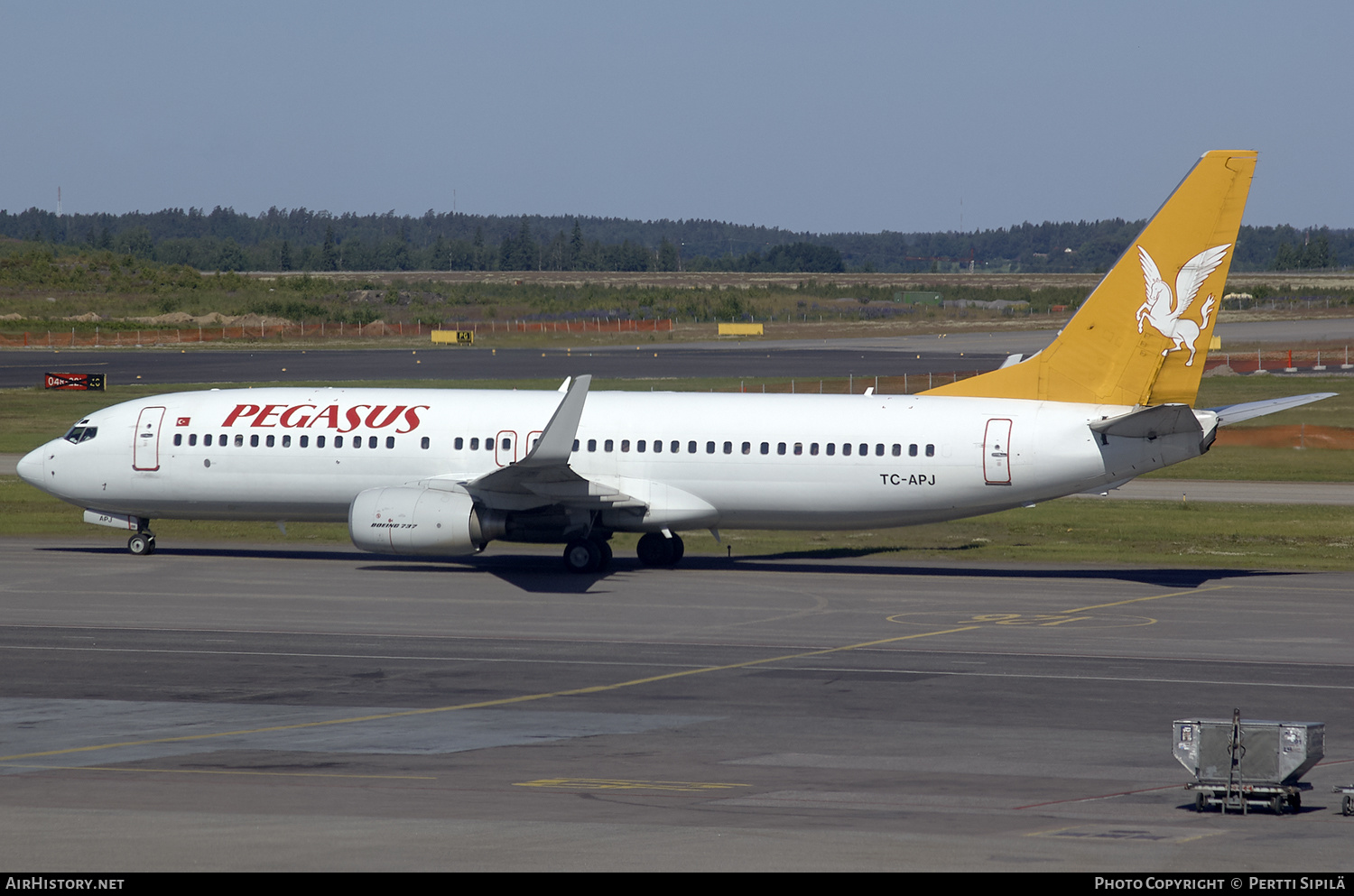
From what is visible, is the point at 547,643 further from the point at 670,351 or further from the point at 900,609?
the point at 670,351

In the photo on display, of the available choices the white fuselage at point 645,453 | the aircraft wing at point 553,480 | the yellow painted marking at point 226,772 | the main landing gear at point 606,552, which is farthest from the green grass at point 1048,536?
the yellow painted marking at point 226,772

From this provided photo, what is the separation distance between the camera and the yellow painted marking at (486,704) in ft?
63.2

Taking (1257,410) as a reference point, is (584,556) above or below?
below

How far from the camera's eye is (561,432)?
1312 inches

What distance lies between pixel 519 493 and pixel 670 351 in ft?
273

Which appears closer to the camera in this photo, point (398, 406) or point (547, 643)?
point (547, 643)

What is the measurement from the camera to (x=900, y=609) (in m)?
31.7

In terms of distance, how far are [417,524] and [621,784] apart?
17.2 m

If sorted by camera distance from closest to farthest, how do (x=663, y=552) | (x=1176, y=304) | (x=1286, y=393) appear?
(x=1176, y=304)
(x=663, y=552)
(x=1286, y=393)

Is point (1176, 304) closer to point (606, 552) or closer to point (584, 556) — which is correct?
point (606, 552)

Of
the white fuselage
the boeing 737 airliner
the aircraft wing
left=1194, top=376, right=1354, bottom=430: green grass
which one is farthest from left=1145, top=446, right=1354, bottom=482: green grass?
the aircraft wing

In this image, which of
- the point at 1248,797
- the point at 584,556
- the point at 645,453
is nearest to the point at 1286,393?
the point at 645,453

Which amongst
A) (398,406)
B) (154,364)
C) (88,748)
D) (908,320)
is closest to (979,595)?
(398,406)

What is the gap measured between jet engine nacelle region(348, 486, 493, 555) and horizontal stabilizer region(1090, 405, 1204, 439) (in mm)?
14610
